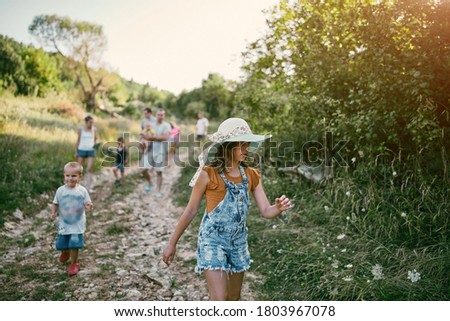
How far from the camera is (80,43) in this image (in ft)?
43.0

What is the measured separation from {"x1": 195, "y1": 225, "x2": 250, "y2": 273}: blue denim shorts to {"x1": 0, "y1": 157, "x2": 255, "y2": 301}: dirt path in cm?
120

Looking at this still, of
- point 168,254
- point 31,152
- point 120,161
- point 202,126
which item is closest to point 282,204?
point 168,254

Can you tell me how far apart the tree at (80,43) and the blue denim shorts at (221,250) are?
620cm

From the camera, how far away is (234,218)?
275 cm

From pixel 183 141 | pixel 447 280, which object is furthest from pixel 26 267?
pixel 183 141

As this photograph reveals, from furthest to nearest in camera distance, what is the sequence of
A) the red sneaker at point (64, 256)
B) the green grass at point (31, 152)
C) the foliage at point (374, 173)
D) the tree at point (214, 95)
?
the tree at point (214, 95) → the green grass at point (31, 152) → the red sneaker at point (64, 256) → the foliage at point (374, 173)

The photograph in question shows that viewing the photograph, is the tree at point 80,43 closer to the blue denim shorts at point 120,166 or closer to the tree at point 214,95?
the blue denim shorts at point 120,166

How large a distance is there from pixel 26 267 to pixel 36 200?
2.51 metres

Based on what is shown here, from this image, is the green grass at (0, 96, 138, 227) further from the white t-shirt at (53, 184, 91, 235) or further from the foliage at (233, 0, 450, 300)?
the foliage at (233, 0, 450, 300)

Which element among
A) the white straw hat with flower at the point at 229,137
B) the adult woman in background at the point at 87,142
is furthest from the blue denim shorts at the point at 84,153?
the white straw hat with flower at the point at 229,137

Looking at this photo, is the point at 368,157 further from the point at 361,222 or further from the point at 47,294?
the point at 47,294

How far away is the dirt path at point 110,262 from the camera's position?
3.89 meters

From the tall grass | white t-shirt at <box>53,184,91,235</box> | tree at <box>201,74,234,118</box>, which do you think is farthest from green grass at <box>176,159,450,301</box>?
tree at <box>201,74,234,118</box>

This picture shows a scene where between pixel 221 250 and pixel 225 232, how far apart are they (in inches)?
5.4
